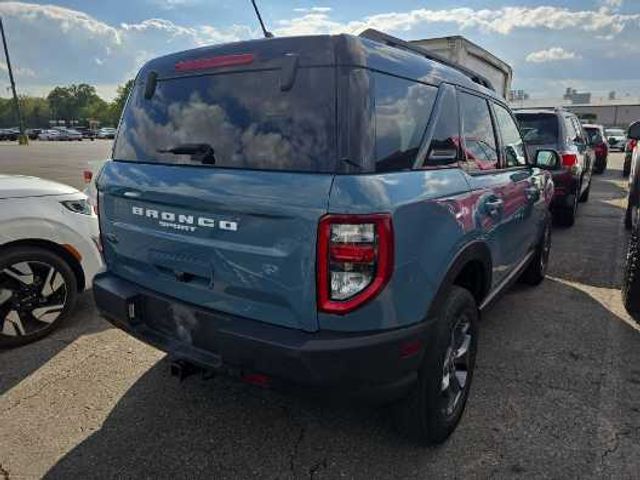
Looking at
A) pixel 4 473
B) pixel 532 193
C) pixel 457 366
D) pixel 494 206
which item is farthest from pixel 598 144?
pixel 4 473

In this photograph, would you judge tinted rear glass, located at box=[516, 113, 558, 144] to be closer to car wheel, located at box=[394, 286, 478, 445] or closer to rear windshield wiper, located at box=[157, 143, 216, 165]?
car wheel, located at box=[394, 286, 478, 445]

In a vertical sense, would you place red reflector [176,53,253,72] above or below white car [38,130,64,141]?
above

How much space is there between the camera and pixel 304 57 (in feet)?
6.78

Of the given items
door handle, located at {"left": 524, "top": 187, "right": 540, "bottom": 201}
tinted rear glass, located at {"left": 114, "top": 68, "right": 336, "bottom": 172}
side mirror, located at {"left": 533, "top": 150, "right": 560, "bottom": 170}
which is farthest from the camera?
side mirror, located at {"left": 533, "top": 150, "right": 560, "bottom": 170}

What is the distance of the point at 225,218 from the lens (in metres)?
2.09

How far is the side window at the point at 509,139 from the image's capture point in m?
3.59

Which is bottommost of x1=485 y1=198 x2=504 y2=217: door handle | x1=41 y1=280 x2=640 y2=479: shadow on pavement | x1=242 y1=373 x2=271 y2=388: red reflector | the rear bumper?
x1=41 y1=280 x2=640 y2=479: shadow on pavement

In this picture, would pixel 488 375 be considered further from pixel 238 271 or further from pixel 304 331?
pixel 238 271

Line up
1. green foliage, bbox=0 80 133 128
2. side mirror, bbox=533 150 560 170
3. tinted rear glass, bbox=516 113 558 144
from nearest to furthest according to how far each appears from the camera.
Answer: side mirror, bbox=533 150 560 170
tinted rear glass, bbox=516 113 558 144
green foliage, bbox=0 80 133 128

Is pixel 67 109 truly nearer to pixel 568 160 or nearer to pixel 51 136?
pixel 51 136

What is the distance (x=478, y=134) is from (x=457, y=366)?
4.67 feet

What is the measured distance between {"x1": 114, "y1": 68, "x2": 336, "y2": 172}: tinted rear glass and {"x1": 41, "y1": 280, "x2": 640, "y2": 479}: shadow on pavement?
1.13 m

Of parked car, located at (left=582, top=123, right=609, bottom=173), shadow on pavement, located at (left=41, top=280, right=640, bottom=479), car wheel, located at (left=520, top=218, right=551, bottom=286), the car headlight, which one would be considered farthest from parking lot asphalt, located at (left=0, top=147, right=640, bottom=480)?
parked car, located at (left=582, top=123, right=609, bottom=173)

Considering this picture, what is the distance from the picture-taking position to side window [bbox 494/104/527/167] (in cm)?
359
